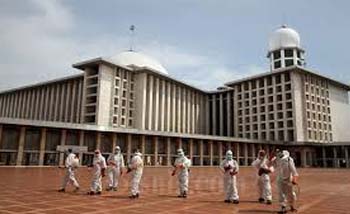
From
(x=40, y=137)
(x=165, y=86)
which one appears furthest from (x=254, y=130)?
(x=40, y=137)

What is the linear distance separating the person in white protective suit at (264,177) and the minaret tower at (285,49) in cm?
7383

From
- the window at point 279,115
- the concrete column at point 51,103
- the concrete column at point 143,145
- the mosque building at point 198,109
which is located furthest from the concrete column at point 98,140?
the window at point 279,115

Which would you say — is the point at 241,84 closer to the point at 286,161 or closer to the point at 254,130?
the point at 254,130

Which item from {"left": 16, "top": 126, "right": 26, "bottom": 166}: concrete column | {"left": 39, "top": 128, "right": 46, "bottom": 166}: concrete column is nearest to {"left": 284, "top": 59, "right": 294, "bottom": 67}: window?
{"left": 39, "top": 128, "right": 46, "bottom": 166}: concrete column

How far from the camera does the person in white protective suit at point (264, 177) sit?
10.2 meters

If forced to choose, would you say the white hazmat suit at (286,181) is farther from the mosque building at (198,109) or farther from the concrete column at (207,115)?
the concrete column at (207,115)

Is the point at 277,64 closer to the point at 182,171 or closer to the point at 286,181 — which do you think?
the point at 182,171

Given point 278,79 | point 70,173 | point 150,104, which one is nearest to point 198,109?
point 150,104

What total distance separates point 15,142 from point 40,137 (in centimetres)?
247

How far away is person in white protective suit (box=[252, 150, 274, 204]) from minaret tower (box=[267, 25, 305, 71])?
73.8 metres

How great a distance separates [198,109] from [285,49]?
25.2 metres

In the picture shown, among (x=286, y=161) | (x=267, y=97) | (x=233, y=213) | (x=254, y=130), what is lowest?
(x=233, y=213)

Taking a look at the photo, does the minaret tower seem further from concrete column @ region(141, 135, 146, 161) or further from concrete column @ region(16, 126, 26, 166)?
concrete column @ region(16, 126, 26, 166)

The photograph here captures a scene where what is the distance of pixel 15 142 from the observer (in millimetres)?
34875
